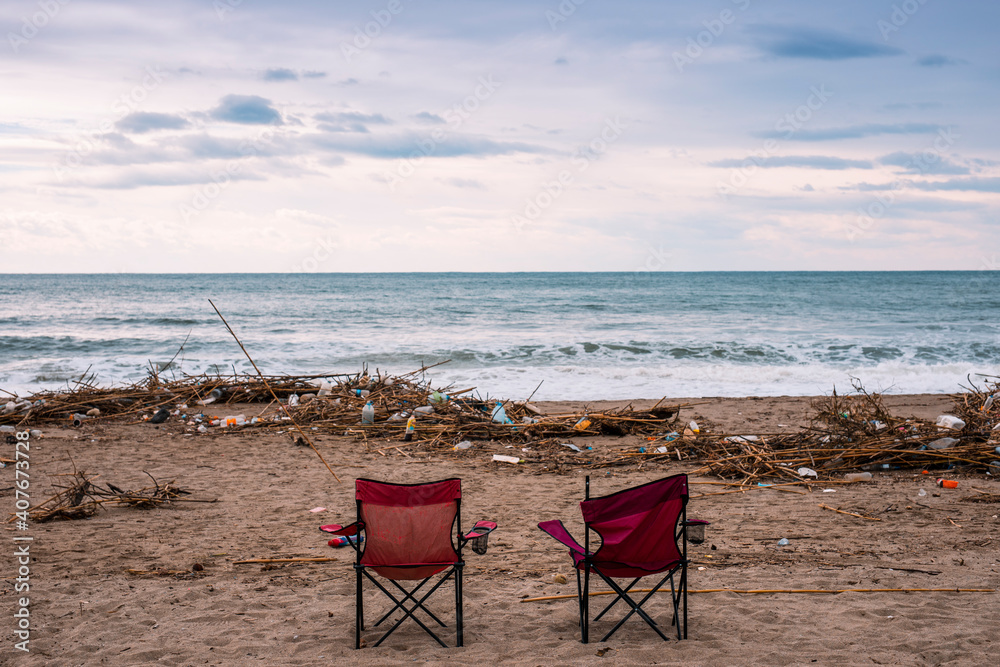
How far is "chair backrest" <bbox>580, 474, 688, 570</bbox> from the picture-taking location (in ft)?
9.89

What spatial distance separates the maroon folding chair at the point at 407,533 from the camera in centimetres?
298

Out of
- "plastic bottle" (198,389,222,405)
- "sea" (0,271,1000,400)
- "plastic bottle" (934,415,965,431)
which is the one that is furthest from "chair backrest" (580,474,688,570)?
"plastic bottle" (198,389,222,405)

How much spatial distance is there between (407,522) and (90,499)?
350cm

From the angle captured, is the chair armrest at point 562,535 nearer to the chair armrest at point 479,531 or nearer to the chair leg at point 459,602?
the chair armrest at point 479,531

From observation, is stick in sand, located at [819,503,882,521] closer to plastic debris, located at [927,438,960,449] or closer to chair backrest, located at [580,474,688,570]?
plastic debris, located at [927,438,960,449]

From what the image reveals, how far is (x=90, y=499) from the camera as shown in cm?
506

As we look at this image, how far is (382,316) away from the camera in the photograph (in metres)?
27.1

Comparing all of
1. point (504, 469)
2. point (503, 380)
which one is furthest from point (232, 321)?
point (504, 469)

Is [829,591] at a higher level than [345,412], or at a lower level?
lower

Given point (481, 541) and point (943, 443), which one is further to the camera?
point (943, 443)

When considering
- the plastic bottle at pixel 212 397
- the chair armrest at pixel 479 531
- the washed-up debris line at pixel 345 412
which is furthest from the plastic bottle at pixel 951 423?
the plastic bottle at pixel 212 397

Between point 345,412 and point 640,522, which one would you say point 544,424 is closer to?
point 345,412

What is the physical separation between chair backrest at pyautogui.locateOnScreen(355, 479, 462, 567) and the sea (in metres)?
6.02

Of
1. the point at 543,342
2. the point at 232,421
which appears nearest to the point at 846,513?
the point at 232,421
